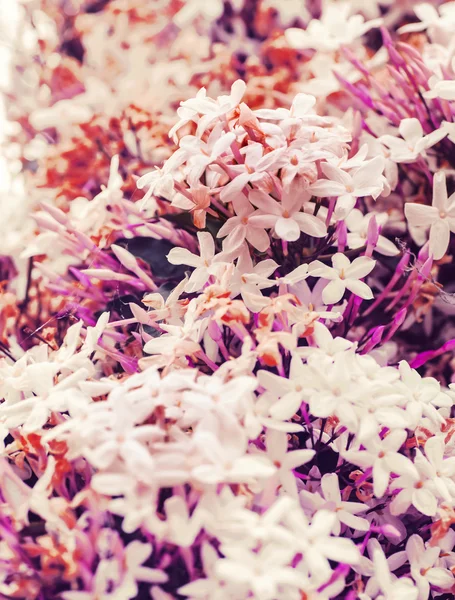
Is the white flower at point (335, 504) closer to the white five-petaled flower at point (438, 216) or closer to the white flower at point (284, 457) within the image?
the white flower at point (284, 457)

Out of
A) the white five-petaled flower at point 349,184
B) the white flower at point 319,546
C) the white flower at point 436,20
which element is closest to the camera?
the white flower at point 319,546

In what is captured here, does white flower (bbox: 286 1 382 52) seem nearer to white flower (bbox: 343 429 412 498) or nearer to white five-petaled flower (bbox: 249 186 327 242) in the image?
white five-petaled flower (bbox: 249 186 327 242)

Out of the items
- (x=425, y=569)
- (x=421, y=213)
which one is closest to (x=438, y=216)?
(x=421, y=213)

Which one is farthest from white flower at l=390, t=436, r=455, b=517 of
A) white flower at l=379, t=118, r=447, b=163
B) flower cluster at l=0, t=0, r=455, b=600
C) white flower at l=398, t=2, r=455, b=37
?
white flower at l=398, t=2, r=455, b=37

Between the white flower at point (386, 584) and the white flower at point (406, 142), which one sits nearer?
the white flower at point (386, 584)

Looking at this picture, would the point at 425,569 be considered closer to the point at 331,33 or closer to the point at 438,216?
the point at 438,216

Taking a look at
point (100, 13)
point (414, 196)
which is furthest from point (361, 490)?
point (100, 13)

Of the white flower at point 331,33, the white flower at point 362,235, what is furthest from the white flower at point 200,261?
the white flower at point 331,33
